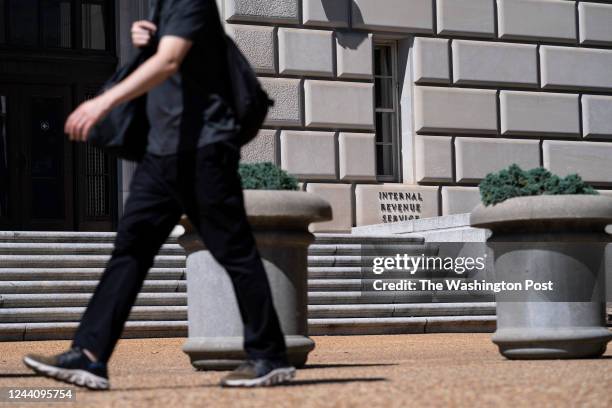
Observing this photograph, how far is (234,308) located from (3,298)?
576cm

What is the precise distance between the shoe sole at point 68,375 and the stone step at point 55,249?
8409 millimetres

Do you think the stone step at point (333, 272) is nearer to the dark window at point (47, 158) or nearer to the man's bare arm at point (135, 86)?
the dark window at point (47, 158)

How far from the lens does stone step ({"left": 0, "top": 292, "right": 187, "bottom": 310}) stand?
12.2 m

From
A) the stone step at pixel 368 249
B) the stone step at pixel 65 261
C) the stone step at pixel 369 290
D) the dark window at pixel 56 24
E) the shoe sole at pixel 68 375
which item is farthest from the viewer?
the dark window at pixel 56 24

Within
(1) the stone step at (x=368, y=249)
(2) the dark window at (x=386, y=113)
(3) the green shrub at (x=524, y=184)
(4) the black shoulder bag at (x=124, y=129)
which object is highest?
(2) the dark window at (x=386, y=113)

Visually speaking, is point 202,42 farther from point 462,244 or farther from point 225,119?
point 462,244

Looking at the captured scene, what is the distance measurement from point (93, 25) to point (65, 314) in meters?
8.43

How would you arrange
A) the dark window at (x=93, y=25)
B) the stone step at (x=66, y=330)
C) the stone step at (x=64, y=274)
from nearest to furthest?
the stone step at (x=66, y=330), the stone step at (x=64, y=274), the dark window at (x=93, y=25)

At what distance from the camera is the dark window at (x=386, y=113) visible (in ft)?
65.2

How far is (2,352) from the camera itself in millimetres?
10281

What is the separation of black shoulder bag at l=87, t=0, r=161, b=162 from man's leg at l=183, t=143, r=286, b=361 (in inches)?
13.2

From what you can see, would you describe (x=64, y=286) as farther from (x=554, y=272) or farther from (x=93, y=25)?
(x=93, y=25)

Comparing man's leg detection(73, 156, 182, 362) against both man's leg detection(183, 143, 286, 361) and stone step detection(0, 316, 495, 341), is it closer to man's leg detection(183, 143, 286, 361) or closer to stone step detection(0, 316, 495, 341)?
man's leg detection(183, 143, 286, 361)

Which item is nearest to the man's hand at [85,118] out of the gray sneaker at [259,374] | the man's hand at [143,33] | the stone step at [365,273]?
the man's hand at [143,33]
